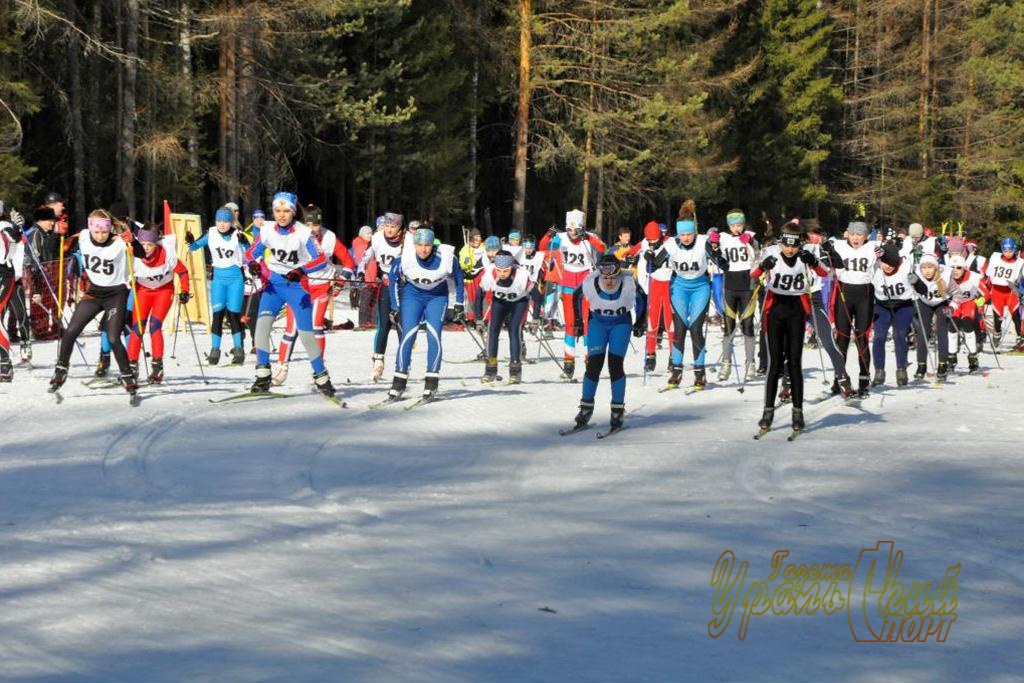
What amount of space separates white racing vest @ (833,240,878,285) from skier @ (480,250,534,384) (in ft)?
12.0

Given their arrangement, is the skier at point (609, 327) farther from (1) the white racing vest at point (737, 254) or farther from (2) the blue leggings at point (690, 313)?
(1) the white racing vest at point (737, 254)

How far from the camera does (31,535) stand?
26.8ft

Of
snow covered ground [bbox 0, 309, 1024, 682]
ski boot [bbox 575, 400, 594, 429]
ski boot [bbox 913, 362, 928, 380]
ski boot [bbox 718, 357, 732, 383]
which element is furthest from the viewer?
ski boot [bbox 913, 362, 928, 380]

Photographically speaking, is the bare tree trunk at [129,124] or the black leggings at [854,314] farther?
the bare tree trunk at [129,124]

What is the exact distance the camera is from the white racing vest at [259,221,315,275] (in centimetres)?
1427

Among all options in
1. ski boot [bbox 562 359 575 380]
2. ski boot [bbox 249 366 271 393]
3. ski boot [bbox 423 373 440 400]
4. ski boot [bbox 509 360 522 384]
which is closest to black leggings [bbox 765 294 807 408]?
ski boot [bbox 423 373 440 400]

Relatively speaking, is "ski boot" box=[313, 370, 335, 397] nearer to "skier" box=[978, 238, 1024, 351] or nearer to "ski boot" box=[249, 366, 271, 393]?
"ski boot" box=[249, 366, 271, 393]

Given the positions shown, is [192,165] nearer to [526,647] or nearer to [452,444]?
[452,444]

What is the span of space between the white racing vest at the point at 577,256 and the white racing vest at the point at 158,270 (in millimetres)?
5389

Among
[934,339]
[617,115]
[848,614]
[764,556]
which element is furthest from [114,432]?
[617,115]

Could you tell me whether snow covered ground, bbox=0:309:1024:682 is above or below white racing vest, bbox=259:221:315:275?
below

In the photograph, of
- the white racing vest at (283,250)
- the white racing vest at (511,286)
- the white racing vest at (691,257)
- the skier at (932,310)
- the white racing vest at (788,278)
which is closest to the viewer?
the white racing vest at (788,278)

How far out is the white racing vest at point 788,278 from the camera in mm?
12719

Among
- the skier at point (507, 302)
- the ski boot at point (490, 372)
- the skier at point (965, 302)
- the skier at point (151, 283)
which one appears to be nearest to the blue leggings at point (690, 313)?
the skier at point (507, 302)
